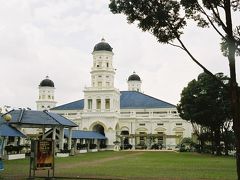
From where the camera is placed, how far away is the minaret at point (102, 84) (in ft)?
224

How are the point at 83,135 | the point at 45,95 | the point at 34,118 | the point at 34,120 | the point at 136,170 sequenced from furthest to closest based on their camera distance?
the point at 45,95, the point at 83,135, the point at 34,118, the point at 34,120, the point at 136,170

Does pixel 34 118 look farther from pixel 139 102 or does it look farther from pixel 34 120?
pixel 139 102

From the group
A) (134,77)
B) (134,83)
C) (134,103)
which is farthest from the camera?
(134,77)

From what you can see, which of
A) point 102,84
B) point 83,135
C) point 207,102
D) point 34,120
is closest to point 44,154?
point 34,120

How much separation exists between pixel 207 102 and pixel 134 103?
36.0 m

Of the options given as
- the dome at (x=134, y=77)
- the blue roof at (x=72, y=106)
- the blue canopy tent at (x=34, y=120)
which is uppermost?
the dome at (x=134, y=77)

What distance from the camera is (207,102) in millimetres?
43031

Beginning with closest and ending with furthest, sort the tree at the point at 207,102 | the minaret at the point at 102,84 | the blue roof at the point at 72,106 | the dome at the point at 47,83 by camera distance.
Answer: the tree at the point at 207,102
the minaret at the point at 102,84
the blue roof at the point at 72,106
the dome at the point at 47,83

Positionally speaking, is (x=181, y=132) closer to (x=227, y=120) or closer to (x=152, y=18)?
(x=227, y=120)

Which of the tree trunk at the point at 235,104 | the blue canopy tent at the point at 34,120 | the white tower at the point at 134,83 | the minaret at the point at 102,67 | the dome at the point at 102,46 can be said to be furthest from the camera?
the white tower at the point at 134,83

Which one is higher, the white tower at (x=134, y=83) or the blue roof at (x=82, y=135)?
the white tower at (x=134, y=83)

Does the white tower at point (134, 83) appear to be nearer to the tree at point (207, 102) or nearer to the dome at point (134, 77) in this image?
the dome at point (134, 77)

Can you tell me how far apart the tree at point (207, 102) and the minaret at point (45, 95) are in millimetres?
43808

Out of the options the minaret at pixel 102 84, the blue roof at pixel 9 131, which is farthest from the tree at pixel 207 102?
the minaret at pixel 102 84
